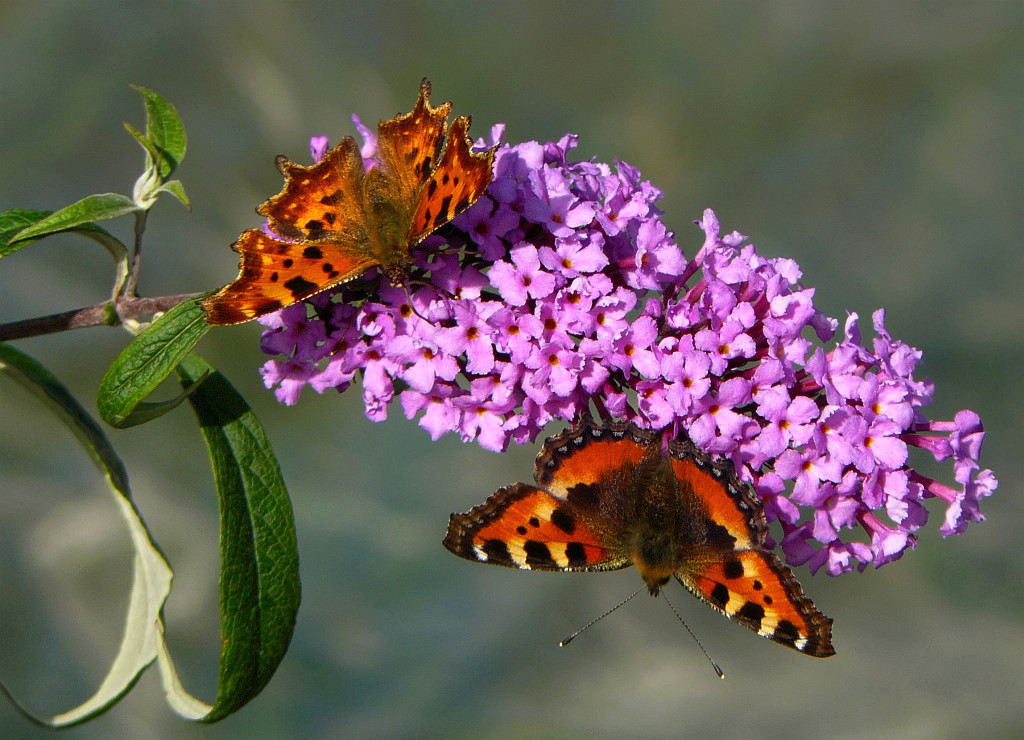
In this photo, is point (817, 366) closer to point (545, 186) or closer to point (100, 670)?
point (545, 186)

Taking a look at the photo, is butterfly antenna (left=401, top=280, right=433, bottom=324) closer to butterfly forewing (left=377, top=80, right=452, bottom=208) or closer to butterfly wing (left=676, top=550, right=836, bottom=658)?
butterfly forewing (left=377, top=80, right=452, bottom=208)

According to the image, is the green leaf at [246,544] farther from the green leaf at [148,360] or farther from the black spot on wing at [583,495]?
the black spot on wing at [583,495]

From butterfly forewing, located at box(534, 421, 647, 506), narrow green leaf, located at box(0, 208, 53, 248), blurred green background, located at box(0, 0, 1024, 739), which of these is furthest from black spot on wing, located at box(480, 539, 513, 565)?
blurred green background, located at box(0, 0, 1024, 739)

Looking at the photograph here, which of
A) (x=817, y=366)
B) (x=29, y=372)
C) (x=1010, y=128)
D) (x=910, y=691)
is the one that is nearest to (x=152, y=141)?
(x=29, y=372)

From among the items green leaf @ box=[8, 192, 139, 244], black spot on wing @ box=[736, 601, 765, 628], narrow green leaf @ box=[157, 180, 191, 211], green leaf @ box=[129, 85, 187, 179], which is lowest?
black spot on wing @ box=[736, 601, 765, 628]

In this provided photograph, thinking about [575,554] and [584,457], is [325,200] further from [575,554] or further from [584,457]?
[575,554]

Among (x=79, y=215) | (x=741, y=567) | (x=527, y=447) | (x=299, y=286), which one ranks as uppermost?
(x=527, y=447)

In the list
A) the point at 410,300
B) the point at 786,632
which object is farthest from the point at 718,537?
the point at 410,300
